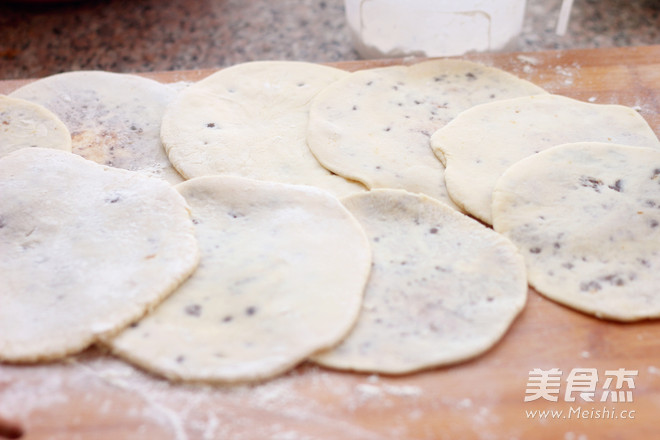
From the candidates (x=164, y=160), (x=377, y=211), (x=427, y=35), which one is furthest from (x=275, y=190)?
(x=427, y=35)

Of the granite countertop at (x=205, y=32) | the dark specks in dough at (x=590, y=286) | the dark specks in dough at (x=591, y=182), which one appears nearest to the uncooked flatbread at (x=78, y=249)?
the dark specks in dough at (x=590, y=286)

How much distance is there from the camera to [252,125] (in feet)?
5.06

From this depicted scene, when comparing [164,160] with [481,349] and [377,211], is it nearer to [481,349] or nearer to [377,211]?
[377,211]

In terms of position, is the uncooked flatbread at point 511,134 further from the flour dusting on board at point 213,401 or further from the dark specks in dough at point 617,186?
the flour dusting on board at point 213,401

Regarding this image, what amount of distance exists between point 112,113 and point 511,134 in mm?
1034

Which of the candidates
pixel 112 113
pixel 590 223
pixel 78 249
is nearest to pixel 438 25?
pixel 590 223

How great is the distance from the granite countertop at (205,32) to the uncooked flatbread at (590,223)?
3.53 feet

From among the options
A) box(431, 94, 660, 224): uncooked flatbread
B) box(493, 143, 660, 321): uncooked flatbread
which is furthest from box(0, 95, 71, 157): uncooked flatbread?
box(493, 143, 660, 321): uncooked flatbread

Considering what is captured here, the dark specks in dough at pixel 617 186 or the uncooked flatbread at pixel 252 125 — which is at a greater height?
the uncooked flatbread at pixel 252 125

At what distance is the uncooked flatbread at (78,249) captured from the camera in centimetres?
108

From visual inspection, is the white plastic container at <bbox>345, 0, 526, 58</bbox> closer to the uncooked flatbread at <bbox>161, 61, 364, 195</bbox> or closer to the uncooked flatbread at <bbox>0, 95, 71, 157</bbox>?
the uncooked flatbread at <bbox>161, 61, 364, 195</bbox>

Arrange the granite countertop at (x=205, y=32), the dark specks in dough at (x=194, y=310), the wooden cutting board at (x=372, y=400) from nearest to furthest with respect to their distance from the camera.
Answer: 1. the wooden cutting board at (x=372, y=400)
2. the dark specks in dough at (x=194, y=310)
3. the granite countertop at (x=205, y=32)

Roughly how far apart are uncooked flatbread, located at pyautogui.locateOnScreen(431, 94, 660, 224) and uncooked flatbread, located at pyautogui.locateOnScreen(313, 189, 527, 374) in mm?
99

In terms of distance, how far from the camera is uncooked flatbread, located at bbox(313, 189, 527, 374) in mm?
1060
